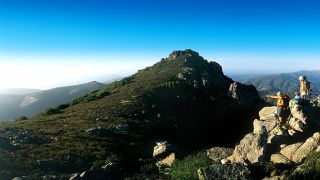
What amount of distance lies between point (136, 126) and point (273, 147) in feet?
76.5

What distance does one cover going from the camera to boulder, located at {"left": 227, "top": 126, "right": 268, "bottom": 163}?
30.1 m

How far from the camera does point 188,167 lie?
2950 centimetres

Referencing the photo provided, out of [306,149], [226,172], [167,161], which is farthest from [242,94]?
[226,172]

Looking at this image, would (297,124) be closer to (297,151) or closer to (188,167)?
(297,151)

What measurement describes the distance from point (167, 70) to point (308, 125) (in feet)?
233

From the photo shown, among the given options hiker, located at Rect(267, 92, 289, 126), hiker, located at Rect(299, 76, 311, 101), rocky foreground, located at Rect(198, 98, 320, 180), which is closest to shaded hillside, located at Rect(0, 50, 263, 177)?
rocky foreground, located at Rect(198, 98, 320, 180)

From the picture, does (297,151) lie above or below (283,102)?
below

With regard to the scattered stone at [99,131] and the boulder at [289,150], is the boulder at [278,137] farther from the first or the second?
the scattered stone at [99,131]

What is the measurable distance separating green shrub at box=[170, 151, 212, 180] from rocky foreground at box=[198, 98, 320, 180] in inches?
39.7

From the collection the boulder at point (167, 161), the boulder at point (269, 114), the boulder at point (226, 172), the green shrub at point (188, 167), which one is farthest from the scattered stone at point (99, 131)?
the boulder at point (226, 172)

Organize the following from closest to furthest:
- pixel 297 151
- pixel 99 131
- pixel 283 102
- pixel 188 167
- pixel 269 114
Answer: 1. pixel 297 151
2. pixel 188 167
3. pixel 283 102
4. pixel 269 114
5. pixel 99 131

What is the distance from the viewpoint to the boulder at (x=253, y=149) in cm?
3011

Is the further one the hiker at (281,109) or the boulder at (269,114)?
the boulder at (269,114)

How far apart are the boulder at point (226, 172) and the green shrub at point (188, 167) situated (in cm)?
284
